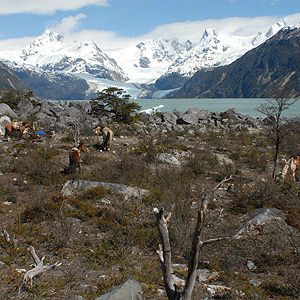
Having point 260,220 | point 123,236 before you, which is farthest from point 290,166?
point 123,236

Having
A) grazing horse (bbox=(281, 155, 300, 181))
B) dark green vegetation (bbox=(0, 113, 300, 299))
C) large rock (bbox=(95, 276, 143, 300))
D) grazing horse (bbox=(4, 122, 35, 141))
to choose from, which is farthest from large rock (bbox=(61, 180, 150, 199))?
grazing horse (bbox=(4, 122, 35, 141))

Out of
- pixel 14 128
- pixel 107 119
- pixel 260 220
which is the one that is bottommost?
pixel 260 220

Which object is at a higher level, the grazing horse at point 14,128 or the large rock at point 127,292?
the grazing horse at point 14,128

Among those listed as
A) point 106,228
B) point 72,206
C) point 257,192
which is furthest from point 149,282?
point 257,192

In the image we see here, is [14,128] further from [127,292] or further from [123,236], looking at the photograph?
Result: [127,292]

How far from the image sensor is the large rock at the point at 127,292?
3.75 m

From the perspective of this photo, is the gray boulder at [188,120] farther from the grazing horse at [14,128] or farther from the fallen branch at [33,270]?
the fallen branch at [33,270]

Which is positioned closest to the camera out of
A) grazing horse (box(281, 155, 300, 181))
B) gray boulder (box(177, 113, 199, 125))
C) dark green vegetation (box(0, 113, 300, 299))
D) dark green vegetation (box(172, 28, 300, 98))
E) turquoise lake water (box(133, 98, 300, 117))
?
dark green vegetation (box(0, 113, 300, 299))

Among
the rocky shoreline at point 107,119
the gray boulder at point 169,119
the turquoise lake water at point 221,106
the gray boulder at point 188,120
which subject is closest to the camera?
the rocky shoreline at point 107,119

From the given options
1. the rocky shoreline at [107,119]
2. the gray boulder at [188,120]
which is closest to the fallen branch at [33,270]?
the rocky shoreline at [107,119]

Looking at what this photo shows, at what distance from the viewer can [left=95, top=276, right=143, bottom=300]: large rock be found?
3750 millimetres

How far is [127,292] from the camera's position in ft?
12.6

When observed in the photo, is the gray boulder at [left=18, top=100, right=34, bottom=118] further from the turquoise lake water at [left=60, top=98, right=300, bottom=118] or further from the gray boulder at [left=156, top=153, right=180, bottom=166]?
the gray boulder at [left=156, top=153, right=180, bottom=166]

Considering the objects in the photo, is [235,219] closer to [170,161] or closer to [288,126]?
[288,126]
